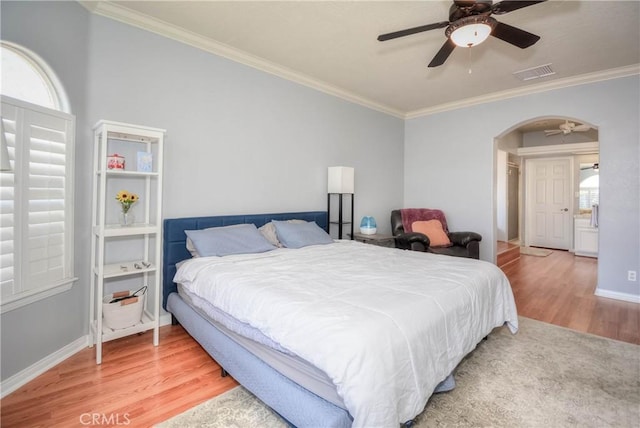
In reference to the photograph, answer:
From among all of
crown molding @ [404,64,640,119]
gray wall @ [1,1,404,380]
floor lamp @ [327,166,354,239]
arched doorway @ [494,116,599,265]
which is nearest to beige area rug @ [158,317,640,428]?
gray wall @ [1,1,404,380]

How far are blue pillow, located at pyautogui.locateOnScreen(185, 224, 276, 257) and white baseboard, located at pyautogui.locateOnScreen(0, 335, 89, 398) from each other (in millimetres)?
1135

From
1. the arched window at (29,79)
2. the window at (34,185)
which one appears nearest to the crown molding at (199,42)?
the arched window at (29,79)

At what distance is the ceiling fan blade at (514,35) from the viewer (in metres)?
2.14

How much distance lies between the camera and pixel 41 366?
2.08m

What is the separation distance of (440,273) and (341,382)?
1.29m

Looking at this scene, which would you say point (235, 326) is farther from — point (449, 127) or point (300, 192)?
point (449, 127)

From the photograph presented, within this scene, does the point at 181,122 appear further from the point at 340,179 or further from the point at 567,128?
the point at 567,128

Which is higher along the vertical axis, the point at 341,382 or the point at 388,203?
the point at 388,203

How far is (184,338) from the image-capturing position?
8.70 ft

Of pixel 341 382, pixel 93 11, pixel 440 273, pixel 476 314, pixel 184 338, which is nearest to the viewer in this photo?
pixel 341 382

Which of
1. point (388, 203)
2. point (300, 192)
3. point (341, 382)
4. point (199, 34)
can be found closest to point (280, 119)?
point (300, 192)

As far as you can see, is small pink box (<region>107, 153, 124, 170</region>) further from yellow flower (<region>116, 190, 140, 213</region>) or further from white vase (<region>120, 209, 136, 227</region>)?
white vase (<region>120, 209, 136, 227</region>)

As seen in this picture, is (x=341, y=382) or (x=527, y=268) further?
(x=527, y=268)

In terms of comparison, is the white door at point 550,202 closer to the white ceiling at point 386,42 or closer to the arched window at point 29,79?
the white ceiling at point 386,42
